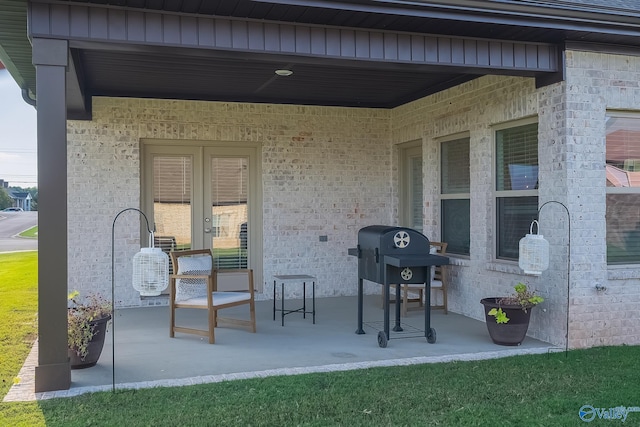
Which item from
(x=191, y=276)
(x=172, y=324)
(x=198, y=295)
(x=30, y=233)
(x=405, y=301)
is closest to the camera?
(x=191, y=276)

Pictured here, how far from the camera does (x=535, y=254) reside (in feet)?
18.1

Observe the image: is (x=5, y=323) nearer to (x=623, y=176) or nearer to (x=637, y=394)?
(x=637, y=394)

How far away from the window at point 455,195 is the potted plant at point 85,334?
4.47m

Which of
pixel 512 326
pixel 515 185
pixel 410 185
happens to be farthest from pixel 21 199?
pixel 512 326

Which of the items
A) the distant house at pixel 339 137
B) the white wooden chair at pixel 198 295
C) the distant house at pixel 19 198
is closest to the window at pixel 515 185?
the distant house at pixel 339 137

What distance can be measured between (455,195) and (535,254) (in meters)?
2.34

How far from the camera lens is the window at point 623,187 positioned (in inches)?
239

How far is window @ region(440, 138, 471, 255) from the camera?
298 inches

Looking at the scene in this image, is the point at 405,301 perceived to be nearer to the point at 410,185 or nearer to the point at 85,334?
the point at 410,185

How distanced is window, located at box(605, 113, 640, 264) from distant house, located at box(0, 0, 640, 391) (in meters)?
0.02

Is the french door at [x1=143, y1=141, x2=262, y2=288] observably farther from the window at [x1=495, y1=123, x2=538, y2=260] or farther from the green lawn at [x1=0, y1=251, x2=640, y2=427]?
the green lawn at [x1=0, y1=251, x2=640, y2=427]

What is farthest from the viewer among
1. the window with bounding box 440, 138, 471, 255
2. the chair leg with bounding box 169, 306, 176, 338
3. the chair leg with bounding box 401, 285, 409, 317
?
the window with bounding box 440, 138, 471, 255

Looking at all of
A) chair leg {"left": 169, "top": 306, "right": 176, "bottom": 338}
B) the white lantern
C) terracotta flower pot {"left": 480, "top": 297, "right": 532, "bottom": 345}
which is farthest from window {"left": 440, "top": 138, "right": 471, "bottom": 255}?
the white lantern

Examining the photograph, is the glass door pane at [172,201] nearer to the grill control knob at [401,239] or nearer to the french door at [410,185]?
the french door at [410,185]
